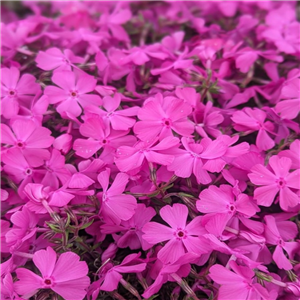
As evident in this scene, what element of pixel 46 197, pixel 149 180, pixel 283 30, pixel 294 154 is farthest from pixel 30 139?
pixel 283 30

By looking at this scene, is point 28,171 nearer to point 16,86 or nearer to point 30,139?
point 30,139

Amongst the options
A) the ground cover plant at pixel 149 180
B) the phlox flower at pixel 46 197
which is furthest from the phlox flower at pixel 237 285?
the phlox flower at pixel 46 197

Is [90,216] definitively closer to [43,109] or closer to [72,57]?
[43,109]

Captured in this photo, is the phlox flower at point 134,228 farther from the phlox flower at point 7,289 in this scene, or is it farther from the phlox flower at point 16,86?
the phlox flower at point 16,86

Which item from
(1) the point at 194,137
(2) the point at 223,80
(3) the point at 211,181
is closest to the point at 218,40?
(2) the point at 223,80

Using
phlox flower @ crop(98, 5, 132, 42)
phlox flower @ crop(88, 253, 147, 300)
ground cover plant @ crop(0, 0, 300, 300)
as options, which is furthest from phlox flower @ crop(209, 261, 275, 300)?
phlox flower @ crop(98, 5, 132, 42)

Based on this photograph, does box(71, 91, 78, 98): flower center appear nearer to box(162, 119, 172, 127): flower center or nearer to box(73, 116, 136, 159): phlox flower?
box(73, 116, 136, 159): phlox flower
